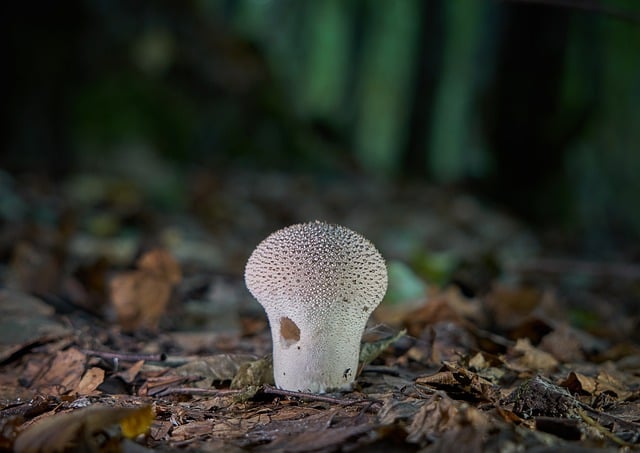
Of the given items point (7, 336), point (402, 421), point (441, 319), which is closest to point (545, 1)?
point (441, 319)

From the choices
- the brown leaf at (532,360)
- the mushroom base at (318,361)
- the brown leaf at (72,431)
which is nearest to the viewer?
the brown leaf at (72,431)

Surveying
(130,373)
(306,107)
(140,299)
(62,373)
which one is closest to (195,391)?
(130,373)

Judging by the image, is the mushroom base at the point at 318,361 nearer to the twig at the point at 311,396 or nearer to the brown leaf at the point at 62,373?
the twig at the point at 311,396

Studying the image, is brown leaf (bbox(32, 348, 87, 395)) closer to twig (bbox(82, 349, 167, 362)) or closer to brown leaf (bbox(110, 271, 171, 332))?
twig (bbox(82, 349, 167, 362))

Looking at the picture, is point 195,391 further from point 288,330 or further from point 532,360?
point 532,360

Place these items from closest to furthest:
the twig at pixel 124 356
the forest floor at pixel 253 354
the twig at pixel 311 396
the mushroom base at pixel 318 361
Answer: the forest floor at pixel 253 354, the twig at pixel 311 396, the mushroom base at pixel 318 361, the twig at pixel 124 356

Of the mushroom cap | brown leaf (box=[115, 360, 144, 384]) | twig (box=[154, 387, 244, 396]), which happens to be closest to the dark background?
brown leaf (box=[115, 360, 144, 384])

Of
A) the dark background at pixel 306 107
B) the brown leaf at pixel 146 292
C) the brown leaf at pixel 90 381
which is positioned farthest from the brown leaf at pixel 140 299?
the dark background at pixel 306 107
